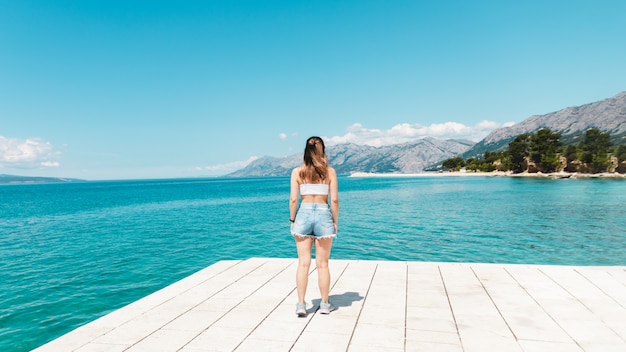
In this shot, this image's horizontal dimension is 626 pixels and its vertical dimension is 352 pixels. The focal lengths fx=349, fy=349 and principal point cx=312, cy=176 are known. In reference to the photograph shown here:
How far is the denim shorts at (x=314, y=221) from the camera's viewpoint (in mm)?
5902

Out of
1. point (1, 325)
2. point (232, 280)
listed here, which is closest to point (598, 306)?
point (232, 280)

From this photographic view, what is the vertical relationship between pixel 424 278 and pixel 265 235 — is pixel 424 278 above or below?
above

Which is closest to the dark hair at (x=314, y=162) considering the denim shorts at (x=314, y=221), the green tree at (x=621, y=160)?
the denim shorts at (x=314, y=221)

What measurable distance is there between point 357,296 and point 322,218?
2.35 metres

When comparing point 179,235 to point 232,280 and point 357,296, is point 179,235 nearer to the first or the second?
point 232,280

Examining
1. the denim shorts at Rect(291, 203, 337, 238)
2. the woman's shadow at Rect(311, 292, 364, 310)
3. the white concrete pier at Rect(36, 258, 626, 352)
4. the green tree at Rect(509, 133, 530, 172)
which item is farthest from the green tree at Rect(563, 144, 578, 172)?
the denim shorts at Rect(291, 203, 337, 238)

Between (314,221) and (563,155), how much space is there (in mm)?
153795

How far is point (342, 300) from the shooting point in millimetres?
7035

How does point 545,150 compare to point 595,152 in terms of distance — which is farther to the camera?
point 545,150

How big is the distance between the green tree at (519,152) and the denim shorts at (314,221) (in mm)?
151529

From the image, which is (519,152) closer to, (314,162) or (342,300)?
(342,300)

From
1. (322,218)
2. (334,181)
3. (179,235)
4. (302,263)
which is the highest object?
(334,181)

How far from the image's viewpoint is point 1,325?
10.3 meters

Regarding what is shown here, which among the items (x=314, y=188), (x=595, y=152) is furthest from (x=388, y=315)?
(x=595, y=152)
